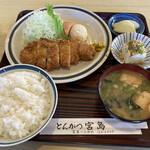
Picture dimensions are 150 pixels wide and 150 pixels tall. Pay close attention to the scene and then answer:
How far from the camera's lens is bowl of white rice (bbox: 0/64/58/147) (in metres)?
1.38

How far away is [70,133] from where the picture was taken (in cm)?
155

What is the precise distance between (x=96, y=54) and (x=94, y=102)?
76 cm

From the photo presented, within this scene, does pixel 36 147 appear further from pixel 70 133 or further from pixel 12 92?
pixel 12 92

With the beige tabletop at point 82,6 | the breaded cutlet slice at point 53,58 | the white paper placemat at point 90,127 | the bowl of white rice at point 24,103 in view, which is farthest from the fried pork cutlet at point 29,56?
the beige tabletop at point 82,6

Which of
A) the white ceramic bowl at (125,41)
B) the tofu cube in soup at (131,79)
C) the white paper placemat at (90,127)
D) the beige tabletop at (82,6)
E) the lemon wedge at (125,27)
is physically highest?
the beige tabletop at (82,6)

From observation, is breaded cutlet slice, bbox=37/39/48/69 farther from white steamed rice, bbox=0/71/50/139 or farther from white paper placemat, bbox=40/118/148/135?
white paper placemat, bbox=40/118/148/135

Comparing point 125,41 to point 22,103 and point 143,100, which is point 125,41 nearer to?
point 143,100

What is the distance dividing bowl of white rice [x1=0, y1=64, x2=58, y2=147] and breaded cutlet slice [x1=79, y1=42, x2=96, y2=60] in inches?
26.7

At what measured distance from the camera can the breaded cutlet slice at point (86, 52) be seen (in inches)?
84.3

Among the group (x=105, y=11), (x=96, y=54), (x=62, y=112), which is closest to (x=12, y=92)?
(x=62, y=112)

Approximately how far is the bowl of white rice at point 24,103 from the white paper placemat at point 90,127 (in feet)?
0.55

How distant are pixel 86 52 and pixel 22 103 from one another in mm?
1077

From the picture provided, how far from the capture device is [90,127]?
1598 millimetres

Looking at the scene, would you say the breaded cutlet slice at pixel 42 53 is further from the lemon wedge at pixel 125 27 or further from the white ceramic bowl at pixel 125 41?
the lemon wedge at pixel 125 27
